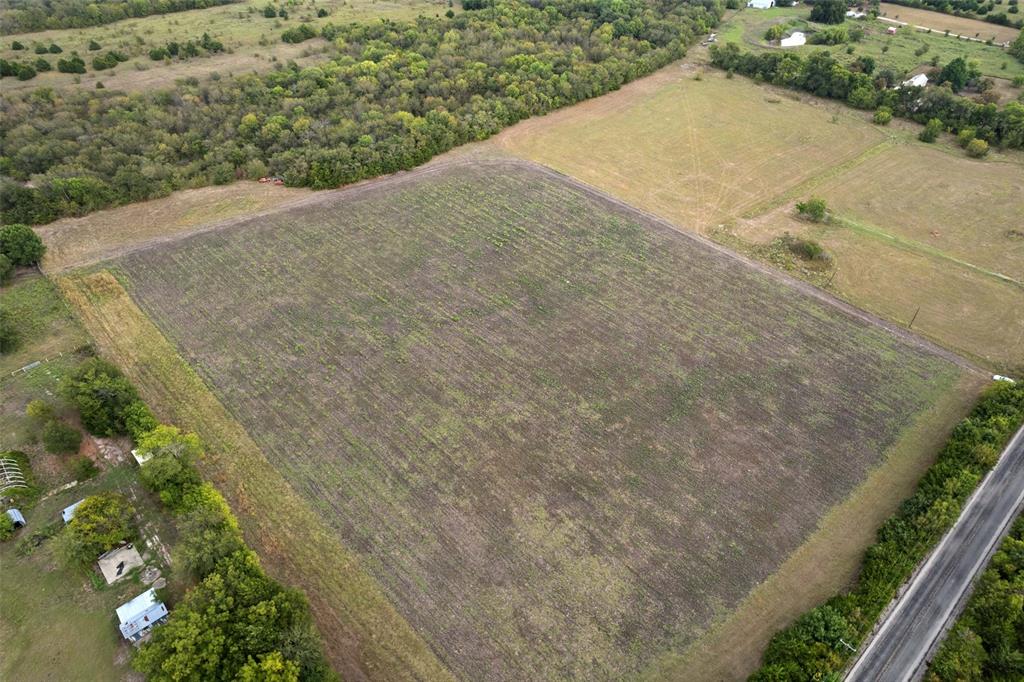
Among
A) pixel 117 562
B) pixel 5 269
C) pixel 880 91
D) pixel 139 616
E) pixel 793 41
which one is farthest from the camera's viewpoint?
pixel 793 41

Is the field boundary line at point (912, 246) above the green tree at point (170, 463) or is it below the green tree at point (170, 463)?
above

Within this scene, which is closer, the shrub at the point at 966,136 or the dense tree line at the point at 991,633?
the dense tree line at the point at 991,633

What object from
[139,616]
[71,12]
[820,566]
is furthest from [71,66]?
[820,566]

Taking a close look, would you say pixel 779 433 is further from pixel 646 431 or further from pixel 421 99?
pixel 421 99

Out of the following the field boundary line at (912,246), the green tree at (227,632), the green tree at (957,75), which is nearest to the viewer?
the green tree at (227,632)

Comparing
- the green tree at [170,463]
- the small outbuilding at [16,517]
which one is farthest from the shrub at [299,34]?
the small outbuilding at [16,517]

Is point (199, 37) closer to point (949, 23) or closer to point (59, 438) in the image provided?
point (59, 438)

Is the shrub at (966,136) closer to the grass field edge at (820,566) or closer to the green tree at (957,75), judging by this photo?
the green tree at (957,75)

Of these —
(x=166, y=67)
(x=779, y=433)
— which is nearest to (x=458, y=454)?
(x=779, y=433)
